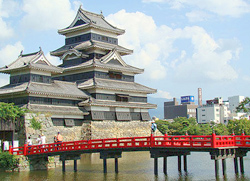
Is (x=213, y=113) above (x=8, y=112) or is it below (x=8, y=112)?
above

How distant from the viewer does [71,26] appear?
206 ft

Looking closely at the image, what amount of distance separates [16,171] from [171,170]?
46.3ft

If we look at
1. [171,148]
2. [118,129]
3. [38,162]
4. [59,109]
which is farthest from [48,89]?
[171,148]

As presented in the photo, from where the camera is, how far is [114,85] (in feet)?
189

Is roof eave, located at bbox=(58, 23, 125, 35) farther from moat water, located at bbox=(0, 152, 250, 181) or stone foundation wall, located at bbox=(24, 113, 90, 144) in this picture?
moat water, located at bbox=(0, 152, 250, 181)

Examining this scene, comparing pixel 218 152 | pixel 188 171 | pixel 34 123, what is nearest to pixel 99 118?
pixel 34 123

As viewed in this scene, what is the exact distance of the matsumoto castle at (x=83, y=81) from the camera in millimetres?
48719

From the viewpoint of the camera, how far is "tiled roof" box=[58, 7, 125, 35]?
6000 cm

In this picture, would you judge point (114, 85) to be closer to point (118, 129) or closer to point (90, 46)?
point (118, 129)

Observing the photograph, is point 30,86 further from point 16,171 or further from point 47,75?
point 16,171

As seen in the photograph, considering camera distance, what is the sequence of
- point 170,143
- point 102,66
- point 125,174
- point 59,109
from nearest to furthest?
point 170,143 < point 125,174 < point 59,109 < point 102,66

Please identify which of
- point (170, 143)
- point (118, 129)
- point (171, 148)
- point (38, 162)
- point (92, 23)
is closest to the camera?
point (171, 148)

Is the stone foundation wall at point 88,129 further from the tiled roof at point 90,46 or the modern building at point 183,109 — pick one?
the modern building at point 183,109

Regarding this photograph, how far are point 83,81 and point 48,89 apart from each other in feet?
A: 29.0
